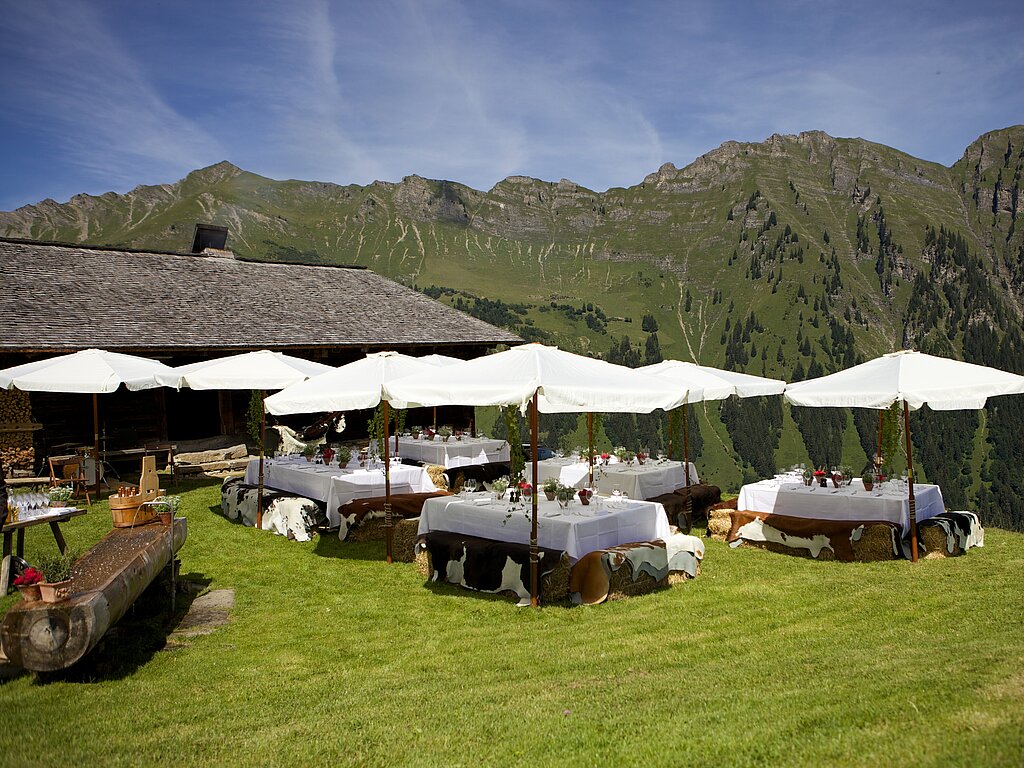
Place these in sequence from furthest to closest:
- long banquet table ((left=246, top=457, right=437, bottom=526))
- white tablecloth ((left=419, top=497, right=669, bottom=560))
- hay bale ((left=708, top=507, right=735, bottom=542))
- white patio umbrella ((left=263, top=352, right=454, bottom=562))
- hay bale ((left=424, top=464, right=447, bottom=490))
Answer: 1. hay bale ((left=424, top=464, right=447, bottom=490))
2. long banquet table ((left=246, top=457, right=437, bottom=526))
3. hay bale ((left=708, top=507, right=735, bottom=542))
4. white patio umbrella ((left=263, top=352, right=454, bottom=562))
5. white tablecloth ((left=419, top=497, right=669, bottom=560))

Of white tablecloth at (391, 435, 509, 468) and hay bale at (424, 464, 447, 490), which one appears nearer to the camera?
hay bale at (424, 464, 447, 490)

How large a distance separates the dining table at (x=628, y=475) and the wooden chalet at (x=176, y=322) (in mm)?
9703

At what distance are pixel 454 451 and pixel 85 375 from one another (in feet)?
23.3

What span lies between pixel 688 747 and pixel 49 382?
12936 millimetres

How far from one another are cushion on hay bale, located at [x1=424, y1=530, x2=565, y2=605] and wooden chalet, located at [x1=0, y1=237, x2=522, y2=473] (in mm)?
11056

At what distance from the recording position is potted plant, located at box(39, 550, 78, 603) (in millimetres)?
5074

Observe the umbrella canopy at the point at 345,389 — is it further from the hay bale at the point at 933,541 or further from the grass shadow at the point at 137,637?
the hay bale at the point at 933,541

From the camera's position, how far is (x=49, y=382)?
12.6m

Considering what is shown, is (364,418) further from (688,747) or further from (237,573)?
(688,747)

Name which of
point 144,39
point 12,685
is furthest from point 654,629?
point 144,39

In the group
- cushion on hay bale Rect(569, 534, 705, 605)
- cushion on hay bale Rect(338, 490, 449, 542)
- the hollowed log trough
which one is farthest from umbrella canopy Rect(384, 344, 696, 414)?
the hollowed log trough

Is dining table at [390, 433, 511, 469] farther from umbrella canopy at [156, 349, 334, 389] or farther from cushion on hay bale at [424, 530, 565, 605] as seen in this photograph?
cushion on hay bale at [424, 530, 565, 605]

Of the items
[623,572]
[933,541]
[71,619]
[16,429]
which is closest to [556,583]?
[623,572]

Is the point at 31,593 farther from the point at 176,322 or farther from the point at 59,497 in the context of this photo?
the point at 176,322
